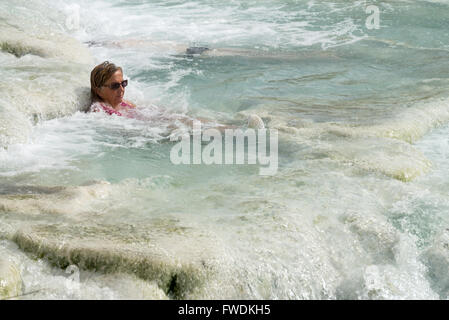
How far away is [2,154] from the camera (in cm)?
461

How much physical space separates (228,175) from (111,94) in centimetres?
164

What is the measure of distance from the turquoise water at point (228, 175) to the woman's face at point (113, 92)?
165 mm

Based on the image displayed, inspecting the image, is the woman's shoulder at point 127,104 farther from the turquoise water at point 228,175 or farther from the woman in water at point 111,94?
the turquoise water at point 228,175

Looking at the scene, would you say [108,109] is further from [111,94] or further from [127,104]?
[127,104]

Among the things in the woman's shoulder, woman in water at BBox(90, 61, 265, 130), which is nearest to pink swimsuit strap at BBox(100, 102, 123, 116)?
woman in water at BBox(90, 61, 265, 130)

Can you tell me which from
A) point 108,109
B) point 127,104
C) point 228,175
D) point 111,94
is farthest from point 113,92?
point 228,175

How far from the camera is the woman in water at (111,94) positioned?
17.9 ft

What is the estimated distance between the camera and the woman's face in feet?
17.9

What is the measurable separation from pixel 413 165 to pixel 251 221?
1.70 meters

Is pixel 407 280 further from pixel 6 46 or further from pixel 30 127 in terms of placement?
pixel 6 46

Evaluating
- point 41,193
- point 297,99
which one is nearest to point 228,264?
point 41,193

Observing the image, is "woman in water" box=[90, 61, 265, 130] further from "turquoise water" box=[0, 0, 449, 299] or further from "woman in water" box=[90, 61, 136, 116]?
"turquoise water" box=[0, 0, 449, 299]

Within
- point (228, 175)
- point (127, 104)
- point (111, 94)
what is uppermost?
point (111, 94)

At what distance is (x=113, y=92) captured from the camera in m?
5.53
